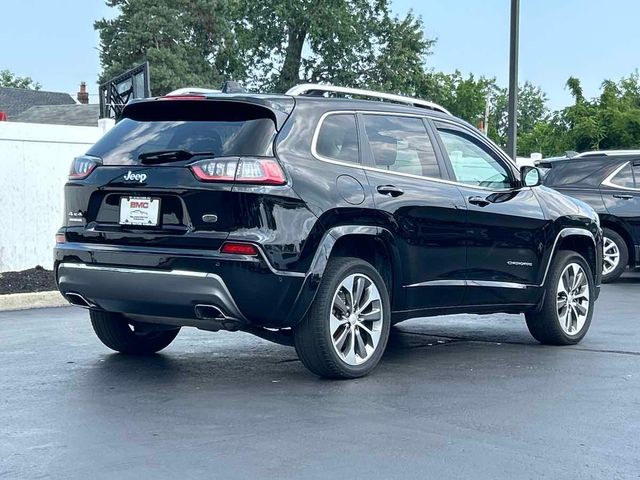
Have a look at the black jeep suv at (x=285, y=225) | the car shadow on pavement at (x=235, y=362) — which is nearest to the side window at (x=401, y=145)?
the black jeep suv at (x=285, y=225)

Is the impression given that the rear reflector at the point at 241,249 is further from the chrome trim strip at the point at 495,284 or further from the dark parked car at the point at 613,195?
the dark parked car at the point at 613,195

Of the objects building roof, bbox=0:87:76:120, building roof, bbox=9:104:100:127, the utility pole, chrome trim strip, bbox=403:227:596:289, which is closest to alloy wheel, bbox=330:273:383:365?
chrome trim strip, bbox=403:227:596:289

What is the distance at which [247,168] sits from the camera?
6.34 m

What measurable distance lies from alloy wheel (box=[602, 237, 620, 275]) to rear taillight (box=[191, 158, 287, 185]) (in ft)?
30.4

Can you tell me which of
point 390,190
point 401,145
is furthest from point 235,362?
point 401,145

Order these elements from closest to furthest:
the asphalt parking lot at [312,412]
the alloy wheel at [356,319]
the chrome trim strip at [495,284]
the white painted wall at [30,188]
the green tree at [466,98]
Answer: the asphalt parking lot at [312,412] → the alloy wheel at [356,319] → the chrome trim strip at [495,284] → the white painted wall at [30,188] → the green tree at [466,98]

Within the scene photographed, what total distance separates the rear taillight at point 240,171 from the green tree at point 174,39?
47990 mm

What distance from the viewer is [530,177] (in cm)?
845

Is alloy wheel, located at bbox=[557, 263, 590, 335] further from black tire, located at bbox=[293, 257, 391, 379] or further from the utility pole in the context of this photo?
the utility pole

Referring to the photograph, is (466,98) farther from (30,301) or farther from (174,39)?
(30,301)

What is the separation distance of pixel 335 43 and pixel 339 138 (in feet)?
142

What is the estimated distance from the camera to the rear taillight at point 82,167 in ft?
22.5

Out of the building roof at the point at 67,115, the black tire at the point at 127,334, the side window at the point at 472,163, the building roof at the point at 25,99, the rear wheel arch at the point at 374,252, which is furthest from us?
the building roof at the point at 25,99

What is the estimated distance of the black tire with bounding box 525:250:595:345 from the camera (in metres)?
8.42
